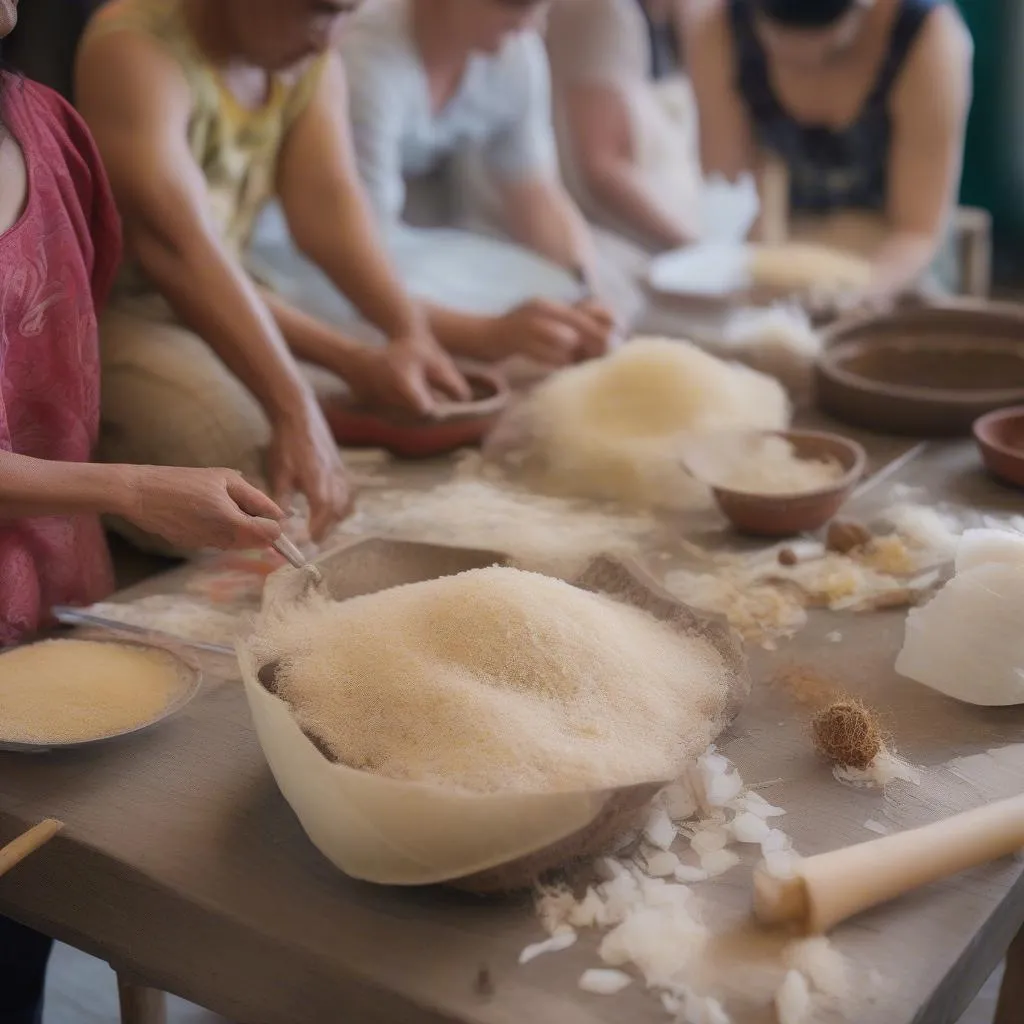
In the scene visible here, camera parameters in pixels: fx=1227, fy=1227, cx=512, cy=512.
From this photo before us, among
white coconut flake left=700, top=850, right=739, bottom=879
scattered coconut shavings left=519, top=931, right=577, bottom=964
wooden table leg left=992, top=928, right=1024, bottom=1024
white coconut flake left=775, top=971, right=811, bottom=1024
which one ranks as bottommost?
wooden table leg left=992, top=928, right=1024, bottom=1024

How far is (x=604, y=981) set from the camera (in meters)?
0.88

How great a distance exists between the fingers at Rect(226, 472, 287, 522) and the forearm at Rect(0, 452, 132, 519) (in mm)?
97

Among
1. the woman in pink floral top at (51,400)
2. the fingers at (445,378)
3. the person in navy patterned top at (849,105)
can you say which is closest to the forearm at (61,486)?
the woman in pink floral top at (51,400)

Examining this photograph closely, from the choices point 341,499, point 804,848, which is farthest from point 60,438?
point 804,848

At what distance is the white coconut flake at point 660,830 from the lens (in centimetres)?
103

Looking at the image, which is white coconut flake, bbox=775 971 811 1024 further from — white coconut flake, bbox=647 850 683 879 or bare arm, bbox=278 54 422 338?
bare arm, bbox=278 54 422 338

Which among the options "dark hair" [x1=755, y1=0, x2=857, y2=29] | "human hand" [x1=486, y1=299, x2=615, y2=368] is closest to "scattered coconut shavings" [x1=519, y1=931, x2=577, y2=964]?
"human hand" [x1=486, y1=299, x2=615, y2=368]

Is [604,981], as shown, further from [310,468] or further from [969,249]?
[969,249]

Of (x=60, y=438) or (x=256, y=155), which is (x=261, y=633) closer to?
(x=60, y=438)

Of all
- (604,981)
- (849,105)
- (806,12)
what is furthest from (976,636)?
(849,105)

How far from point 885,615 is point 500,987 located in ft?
2.50

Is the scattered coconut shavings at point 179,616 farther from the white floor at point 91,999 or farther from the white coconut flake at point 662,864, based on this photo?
the white floor at point 91,999

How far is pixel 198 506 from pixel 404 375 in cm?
86

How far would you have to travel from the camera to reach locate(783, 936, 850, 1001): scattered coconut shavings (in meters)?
0.87
